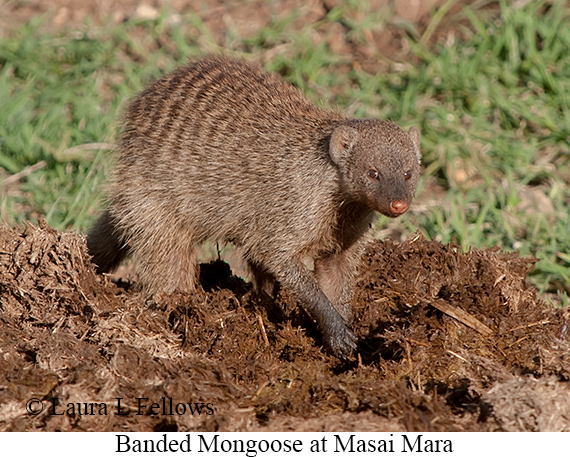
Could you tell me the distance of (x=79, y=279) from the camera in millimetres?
3867

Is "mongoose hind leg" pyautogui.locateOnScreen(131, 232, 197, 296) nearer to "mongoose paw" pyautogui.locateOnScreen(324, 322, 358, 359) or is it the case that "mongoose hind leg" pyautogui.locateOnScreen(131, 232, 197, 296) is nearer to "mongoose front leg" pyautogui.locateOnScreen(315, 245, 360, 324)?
"mongoose front leg" pyautogui.locateOnScreen(315, 245, 360, 324)

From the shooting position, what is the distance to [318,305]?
3.96 metres

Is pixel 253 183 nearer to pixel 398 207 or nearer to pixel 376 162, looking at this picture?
pixel 376 162

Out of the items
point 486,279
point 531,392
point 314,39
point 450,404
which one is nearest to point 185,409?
point 450,404

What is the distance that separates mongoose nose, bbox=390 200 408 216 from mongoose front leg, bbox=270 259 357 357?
57cm

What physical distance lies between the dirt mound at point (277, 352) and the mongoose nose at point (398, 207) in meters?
0.39

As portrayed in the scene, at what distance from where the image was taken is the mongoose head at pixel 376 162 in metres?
3.78

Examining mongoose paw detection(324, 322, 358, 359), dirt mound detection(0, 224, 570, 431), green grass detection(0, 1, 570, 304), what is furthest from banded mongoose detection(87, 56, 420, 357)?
green grass detection(0, 1, 570, 304)

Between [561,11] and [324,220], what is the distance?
12.1ft

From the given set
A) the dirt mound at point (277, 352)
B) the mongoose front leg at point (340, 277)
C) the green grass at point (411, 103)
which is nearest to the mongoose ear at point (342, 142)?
the mongoose front leg at point (340, 277)

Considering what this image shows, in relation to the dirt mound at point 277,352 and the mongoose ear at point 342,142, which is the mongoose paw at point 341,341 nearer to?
the dirt mound at point 277,352

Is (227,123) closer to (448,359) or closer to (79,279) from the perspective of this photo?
(79,279)

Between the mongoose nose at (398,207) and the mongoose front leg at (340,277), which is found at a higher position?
the mongoose nose at (398,207)

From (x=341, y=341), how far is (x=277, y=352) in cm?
29
